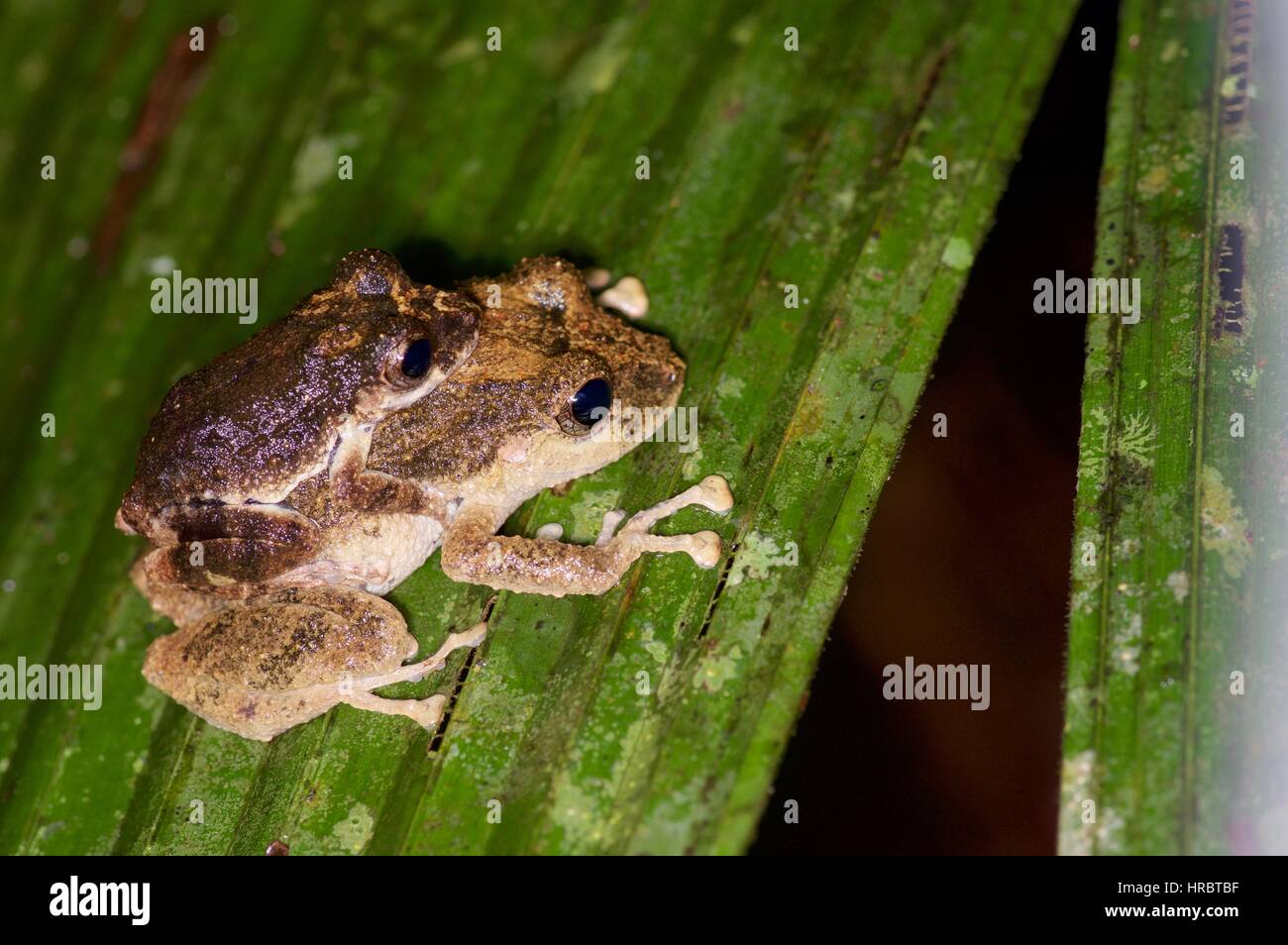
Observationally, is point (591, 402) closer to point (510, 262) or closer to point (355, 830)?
point (510, 262)

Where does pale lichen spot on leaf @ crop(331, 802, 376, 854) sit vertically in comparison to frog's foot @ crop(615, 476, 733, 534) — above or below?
below

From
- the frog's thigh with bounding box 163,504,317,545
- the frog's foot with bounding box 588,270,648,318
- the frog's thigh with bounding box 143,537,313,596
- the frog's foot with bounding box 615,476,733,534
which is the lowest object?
the frog's thigh with bounding box 143,537,313,596

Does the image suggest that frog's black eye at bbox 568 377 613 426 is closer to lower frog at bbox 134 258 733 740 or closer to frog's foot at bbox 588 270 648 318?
lower frog at bbox 134 258 733 740

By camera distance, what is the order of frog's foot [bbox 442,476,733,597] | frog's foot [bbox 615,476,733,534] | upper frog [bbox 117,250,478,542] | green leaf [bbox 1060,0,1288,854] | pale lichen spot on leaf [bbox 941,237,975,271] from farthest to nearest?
pale lichen spot on leaf [bbox 941,237,975,271]
frog's foot [bbox 615,476,733,534]
frog's foot [bbox 442,476,733,597]
upper frog [bbox 117,250,478,542]
green leaf [bbox 1060,0,1288,854]

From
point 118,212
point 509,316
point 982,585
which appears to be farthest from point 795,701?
point 118,212

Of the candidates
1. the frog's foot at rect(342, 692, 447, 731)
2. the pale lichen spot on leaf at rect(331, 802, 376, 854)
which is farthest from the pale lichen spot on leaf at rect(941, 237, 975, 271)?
the pale lichen spot on leaf at rect(331, 802, 376, 854)

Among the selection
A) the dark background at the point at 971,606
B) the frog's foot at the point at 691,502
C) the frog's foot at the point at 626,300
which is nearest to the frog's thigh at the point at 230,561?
the frog's foot at the point at 691,502

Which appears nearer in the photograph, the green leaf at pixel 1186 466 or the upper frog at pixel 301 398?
the green leaf at pixel 1186 466

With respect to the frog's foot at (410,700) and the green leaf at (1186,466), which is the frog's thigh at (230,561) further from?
the green leaf at (1186,466)
